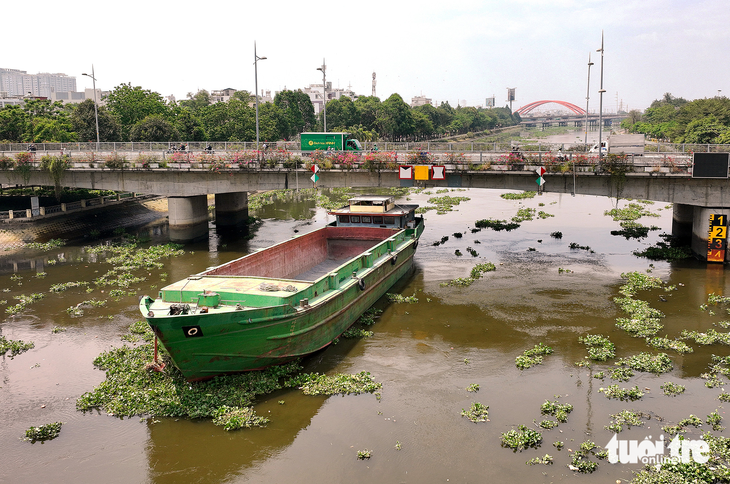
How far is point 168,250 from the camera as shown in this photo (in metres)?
35.3

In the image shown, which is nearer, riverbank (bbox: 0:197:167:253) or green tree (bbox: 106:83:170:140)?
riverbank (bbox: 0:197:167:253)

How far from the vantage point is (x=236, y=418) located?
14.1 meters

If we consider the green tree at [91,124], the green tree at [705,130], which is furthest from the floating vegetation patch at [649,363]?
the green tree at [705,130]

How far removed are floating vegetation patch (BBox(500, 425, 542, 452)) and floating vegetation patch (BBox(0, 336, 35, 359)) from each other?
1648cm

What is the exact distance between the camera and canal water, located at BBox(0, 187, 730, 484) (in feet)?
41.3

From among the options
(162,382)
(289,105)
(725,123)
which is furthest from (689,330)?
(289,105)

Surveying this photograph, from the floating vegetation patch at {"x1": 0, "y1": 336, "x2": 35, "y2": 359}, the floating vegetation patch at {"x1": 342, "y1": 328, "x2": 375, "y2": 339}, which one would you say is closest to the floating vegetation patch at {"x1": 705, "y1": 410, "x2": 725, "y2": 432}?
the floating vegetation patch at {"x1": 342, "y1": 328, "x2": 375, "y2": 339}

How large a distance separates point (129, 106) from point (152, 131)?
39.4ft

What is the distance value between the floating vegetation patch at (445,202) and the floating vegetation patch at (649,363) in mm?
34073

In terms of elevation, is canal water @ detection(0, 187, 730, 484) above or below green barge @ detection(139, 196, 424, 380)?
below

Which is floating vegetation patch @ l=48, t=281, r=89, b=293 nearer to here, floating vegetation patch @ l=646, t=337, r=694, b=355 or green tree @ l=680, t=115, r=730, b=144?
floating vegetation patch @ l=646, t=337, r=694, b=355

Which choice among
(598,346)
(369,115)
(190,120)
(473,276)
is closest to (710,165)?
(473,276)

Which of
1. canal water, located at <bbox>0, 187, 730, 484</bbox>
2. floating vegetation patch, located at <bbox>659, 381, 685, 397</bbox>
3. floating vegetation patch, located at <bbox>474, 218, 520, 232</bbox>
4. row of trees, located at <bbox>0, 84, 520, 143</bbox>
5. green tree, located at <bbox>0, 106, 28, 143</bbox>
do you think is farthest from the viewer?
row of trees, located at <bbox>0, 84, 520, 143</bbox>

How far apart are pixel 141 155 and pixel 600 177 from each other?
2934 cm
